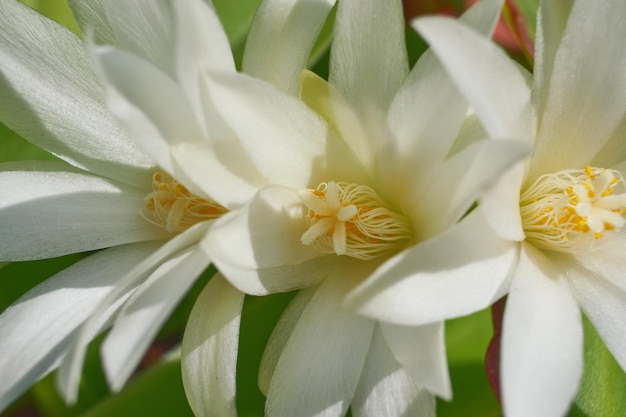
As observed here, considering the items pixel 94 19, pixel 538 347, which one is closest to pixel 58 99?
pixel 94 19

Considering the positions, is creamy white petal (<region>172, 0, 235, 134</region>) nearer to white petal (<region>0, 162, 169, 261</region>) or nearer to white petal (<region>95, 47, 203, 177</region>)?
white petal (<region>95, 47, 203, 177</region>)

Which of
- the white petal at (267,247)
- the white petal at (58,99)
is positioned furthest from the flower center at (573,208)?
the white petal at (58,99)

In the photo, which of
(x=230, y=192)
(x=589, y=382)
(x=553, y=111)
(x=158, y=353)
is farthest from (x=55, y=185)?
(x=158, y=353)

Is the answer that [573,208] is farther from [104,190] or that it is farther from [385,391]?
[104,190]

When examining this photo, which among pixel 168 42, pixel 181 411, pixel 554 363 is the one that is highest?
pixel 168 42

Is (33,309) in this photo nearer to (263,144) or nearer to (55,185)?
(55,185)
